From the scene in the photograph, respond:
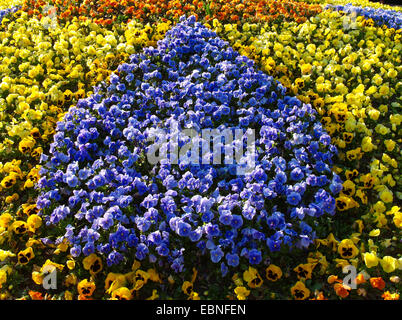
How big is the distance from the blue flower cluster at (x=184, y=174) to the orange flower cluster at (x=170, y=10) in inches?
83.7

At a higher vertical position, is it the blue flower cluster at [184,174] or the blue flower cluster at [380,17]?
the blue flower cluster at [380,17]

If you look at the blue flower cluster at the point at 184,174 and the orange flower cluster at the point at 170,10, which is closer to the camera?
the blue flower cluster at the point at 184,174

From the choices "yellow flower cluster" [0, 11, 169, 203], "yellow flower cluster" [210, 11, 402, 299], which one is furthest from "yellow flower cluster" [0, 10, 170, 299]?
"yellow flower cluster" [210, 11, 402, 299]

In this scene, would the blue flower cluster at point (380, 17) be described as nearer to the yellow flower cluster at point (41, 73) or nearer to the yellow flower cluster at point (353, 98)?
the yellow flower cluster at point (353, 98)

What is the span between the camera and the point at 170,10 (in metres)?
7.78

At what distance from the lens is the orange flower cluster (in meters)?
7.80

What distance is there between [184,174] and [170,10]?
4721 millimetres

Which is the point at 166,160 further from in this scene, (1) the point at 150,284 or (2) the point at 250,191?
(1) the point at 150,284

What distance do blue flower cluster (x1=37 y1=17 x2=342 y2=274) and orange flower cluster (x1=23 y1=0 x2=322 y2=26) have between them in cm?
213

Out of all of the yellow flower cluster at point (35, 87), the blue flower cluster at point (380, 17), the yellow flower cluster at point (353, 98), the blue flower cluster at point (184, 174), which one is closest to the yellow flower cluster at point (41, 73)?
the yellow flower cluster at point (35, 87)

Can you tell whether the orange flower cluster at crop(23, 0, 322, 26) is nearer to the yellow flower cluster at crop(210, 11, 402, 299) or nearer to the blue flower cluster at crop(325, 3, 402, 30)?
the yellow flower cluster at crop(210, 11, 402, 299)

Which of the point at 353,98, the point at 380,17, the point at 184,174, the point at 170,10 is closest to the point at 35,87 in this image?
the point at 184,174

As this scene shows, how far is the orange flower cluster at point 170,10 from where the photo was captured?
7797 millimetres

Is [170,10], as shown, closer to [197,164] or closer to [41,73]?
[41,73]
